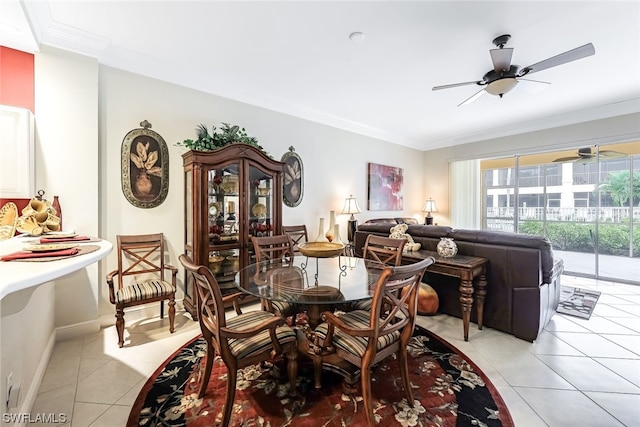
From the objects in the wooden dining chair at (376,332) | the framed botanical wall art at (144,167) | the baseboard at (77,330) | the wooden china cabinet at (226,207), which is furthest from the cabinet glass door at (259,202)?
the wooden dining chair at (376,332)

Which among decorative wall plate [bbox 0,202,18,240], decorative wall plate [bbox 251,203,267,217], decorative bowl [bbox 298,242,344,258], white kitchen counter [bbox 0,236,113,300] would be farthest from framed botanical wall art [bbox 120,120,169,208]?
decorative bowl [bbox 298,242,344,258]

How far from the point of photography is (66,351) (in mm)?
2316

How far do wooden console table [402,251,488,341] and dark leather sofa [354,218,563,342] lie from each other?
0.12 meters

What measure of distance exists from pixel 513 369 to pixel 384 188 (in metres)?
4.08

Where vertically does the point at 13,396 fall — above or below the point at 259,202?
below

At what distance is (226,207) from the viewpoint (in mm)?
3184

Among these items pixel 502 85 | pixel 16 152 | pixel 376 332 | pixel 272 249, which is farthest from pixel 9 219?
pixel 502 85

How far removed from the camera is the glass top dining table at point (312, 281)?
1.77 metres

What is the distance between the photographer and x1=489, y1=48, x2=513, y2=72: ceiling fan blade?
246cm

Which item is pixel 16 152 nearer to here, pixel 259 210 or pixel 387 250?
pixel 259 210

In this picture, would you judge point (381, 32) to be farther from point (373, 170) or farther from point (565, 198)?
point (565, 198)

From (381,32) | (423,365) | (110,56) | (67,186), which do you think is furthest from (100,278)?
(381,32)

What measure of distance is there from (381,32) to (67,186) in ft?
10.3

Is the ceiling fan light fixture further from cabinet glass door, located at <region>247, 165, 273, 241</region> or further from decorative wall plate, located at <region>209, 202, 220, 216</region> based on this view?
decorative wall plate, located at <region>209, 202, 220, 216</region>
